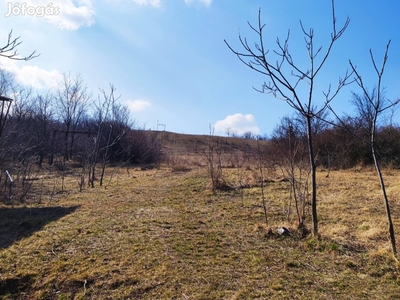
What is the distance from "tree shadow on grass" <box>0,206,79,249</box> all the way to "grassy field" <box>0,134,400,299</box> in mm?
22

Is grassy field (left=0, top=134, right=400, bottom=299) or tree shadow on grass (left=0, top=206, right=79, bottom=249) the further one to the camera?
tree shadow on grass (left=0, top=206, right=79, bottom=249)

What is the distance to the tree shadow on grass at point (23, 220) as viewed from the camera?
5.00 m

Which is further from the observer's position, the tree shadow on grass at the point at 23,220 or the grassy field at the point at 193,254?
the tree shadow on grass at the point at 23,220

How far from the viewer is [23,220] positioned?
5969 millimetres

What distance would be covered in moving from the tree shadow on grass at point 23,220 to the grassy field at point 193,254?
2cm

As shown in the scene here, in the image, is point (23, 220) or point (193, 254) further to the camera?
point (23, 220)

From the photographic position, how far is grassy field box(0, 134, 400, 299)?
9.68 ft

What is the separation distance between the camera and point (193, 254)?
386cm

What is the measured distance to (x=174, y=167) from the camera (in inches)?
665

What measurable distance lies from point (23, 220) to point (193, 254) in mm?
4051

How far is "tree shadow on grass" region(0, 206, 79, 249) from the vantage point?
500 centimetres

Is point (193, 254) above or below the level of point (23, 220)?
above

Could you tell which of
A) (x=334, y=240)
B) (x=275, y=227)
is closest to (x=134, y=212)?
(x=275, y=227)

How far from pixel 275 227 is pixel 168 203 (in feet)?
11.0
